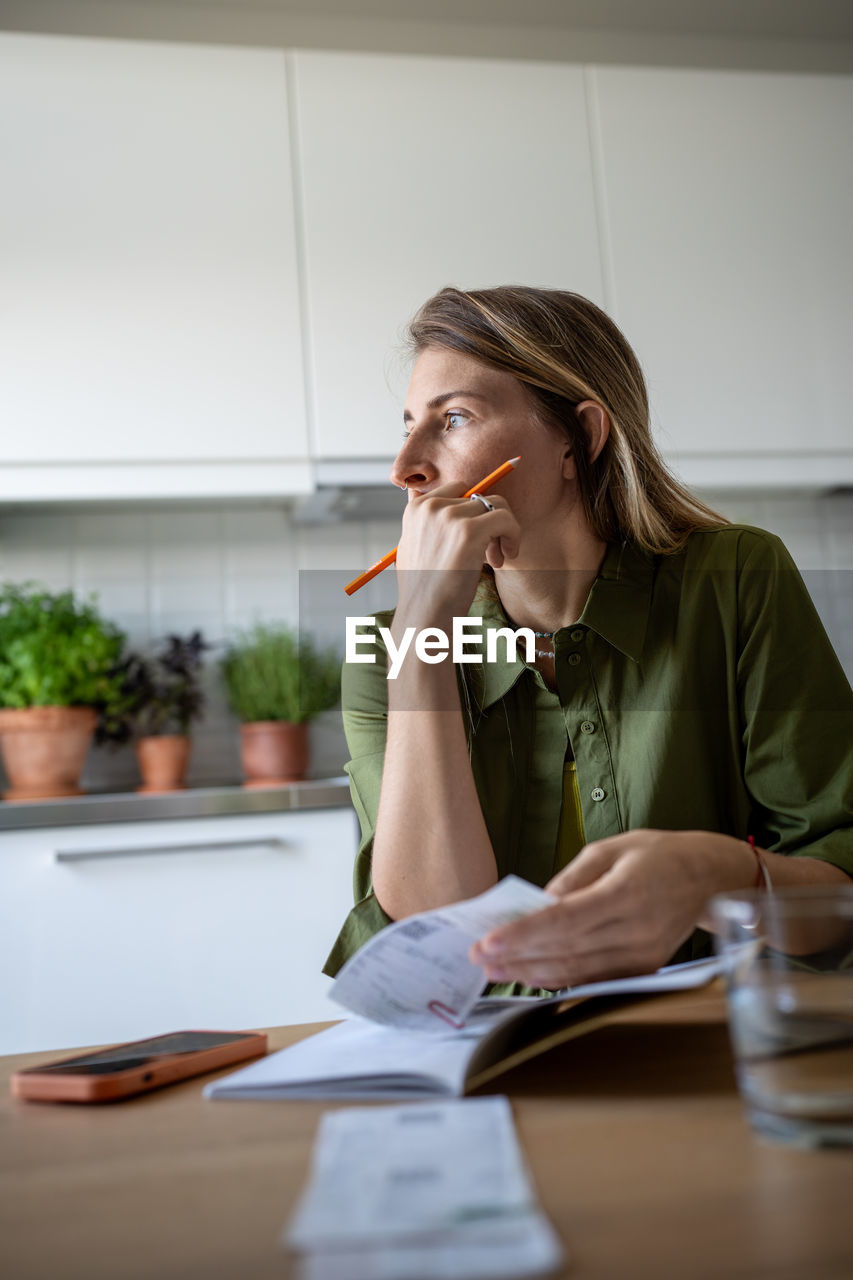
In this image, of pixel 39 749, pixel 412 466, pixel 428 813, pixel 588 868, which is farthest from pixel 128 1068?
pixel 39 749

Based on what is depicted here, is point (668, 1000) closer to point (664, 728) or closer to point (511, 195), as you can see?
point (664, 728)

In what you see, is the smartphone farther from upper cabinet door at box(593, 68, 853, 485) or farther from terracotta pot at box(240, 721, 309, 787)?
upper cabinet door at box(593, 68, 853, 485)

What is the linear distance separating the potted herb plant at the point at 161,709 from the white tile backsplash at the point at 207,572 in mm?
81

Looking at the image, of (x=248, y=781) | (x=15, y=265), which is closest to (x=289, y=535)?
(x=248, y=781)

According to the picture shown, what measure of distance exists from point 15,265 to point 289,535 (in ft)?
2.78

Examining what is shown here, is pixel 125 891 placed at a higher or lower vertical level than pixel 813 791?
lower

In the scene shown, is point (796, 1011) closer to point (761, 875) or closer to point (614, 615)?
point (761, 875)

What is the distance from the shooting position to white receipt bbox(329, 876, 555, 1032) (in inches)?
23.4

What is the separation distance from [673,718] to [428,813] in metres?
0.30

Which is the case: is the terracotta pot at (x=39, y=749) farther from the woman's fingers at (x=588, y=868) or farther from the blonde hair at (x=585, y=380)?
the woman's fingers at (x=588, y=868)

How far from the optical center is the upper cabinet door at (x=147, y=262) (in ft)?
7.26

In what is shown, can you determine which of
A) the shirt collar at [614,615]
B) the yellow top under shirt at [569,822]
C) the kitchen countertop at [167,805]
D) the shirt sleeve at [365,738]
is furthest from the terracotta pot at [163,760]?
the yellow top under shirt at [569,822]

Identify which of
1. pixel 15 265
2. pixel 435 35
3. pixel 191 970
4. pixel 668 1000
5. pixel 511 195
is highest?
pixel 435 35

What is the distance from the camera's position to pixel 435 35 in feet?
9.25
